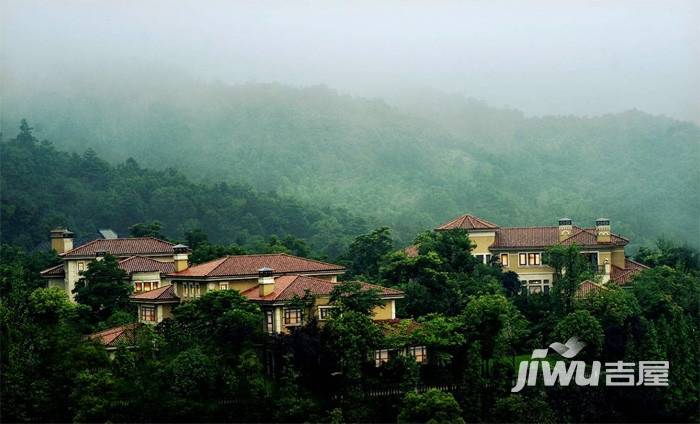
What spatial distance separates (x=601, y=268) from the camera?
3212 cm

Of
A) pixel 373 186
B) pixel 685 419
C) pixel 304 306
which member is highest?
pixel 373 186

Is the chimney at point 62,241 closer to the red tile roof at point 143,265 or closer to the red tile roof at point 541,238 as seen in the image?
the red tile roof at point 143,265

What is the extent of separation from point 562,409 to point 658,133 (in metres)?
59.6

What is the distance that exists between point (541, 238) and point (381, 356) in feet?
32.1

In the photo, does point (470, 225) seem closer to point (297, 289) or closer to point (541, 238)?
point (541, 238)

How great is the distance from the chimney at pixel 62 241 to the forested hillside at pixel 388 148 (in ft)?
100

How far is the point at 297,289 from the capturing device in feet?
85.4

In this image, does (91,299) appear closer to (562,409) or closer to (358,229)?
(562,409)

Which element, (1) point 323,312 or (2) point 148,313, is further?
(2) point 148,313

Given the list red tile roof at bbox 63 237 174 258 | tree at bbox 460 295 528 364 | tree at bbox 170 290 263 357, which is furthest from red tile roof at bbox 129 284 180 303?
tree at bbox 460 295 528 364

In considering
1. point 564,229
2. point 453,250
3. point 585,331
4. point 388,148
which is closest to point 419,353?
point 585,331

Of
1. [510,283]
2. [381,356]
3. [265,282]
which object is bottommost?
[381,356]

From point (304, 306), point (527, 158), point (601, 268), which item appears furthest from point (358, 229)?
point (304, 306)

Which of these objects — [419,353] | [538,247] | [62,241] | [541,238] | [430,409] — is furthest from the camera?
[62,241]
